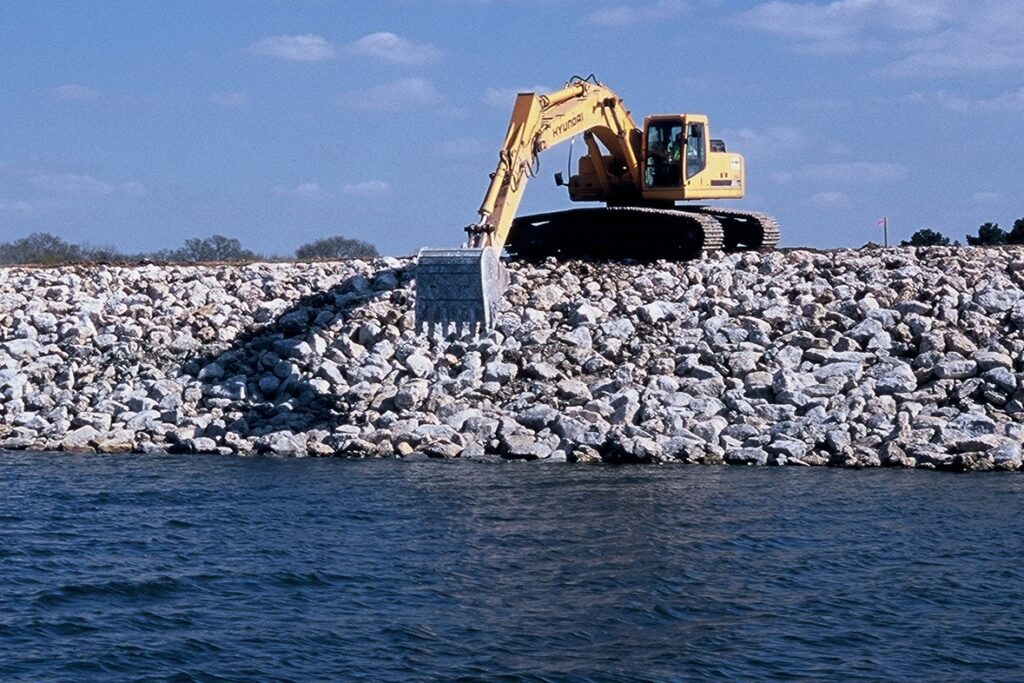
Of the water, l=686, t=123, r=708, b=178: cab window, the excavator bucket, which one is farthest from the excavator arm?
the water

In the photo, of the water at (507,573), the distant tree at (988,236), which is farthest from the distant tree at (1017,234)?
the water at (507,573)

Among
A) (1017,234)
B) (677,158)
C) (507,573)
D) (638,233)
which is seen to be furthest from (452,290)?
(1017,234)

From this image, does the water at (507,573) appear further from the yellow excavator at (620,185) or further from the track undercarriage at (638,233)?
the track undercarriage at (638,233)

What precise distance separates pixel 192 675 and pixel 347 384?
9.14 m

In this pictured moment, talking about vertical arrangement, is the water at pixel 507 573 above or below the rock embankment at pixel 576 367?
below

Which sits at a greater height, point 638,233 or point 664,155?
point 664,155

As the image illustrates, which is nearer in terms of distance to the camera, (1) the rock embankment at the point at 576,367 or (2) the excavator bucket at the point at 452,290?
(1) the rock embankment at the point at 576,367

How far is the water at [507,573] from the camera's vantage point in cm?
891

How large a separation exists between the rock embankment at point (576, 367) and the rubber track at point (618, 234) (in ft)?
2.64

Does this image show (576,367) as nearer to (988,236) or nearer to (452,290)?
(452,290)

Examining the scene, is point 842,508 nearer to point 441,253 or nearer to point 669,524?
point 669,524

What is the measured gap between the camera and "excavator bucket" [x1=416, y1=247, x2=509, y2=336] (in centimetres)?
1678

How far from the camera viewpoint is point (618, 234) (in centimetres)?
2217

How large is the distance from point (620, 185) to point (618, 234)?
5.56ft
